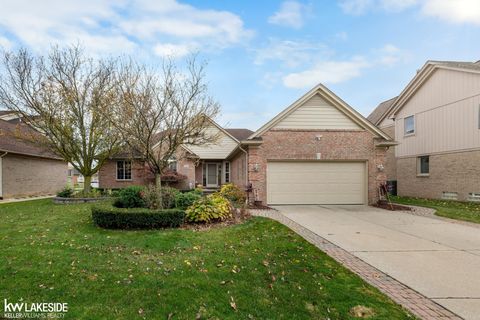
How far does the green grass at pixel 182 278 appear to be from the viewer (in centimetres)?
354

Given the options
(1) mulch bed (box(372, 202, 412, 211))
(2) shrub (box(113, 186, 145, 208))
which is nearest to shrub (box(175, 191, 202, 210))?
(2) shrub (box(113, 186, 145, 208))

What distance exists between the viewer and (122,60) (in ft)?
37.4

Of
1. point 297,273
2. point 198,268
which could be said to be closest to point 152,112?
point 198,268

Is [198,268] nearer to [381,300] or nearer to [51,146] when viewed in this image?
[381,300]

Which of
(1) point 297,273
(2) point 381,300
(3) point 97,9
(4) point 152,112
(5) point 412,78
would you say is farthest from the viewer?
(5) point 412,78

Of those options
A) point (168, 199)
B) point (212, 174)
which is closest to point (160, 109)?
point (168, 199)

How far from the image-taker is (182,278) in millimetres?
4418

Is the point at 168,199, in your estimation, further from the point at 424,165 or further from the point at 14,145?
the point at 424,165

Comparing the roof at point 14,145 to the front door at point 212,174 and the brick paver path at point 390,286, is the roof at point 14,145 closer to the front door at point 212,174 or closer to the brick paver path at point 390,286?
the front door at point 212,174

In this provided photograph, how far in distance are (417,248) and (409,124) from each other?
15860mm

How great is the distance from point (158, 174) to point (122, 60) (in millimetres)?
5035

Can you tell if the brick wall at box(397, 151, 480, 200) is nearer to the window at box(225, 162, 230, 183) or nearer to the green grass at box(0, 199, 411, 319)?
the green grass at box(0, 199, 411, 319)

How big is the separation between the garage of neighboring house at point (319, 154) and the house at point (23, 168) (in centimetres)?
1348

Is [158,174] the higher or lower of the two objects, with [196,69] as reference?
lower
